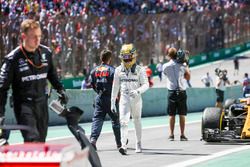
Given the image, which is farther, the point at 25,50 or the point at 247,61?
the point at 247,61

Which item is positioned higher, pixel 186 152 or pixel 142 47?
pixel 142 47

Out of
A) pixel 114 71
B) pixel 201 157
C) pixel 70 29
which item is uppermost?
pixel 70 29

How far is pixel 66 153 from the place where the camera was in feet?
20.7

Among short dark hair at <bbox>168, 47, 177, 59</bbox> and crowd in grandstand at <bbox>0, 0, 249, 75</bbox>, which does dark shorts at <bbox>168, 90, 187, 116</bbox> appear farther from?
crowd in grandstand at <bbox>0, 0, 249, 75</bbox>

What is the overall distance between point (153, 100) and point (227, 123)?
11.4m

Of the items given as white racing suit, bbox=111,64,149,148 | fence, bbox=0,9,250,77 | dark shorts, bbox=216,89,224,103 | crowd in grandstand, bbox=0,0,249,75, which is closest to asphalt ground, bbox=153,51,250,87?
fence, bbox=0,9,250,77

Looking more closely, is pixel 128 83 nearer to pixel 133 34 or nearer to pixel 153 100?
pixel 153 100

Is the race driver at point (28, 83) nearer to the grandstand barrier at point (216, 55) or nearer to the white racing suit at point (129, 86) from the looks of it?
the white racing suit at point (129, 86)

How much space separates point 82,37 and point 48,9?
2084 mm

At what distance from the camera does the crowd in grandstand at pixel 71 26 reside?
28.7 m

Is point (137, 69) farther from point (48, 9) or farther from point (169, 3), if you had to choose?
point (169, 3)

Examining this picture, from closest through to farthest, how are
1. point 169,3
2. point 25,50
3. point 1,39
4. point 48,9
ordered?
point 25,50, point 1,39, point 48,9, point 169,3

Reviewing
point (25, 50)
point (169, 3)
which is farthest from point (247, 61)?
point (25, 50)

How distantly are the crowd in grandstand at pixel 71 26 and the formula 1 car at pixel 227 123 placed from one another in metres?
12.2
